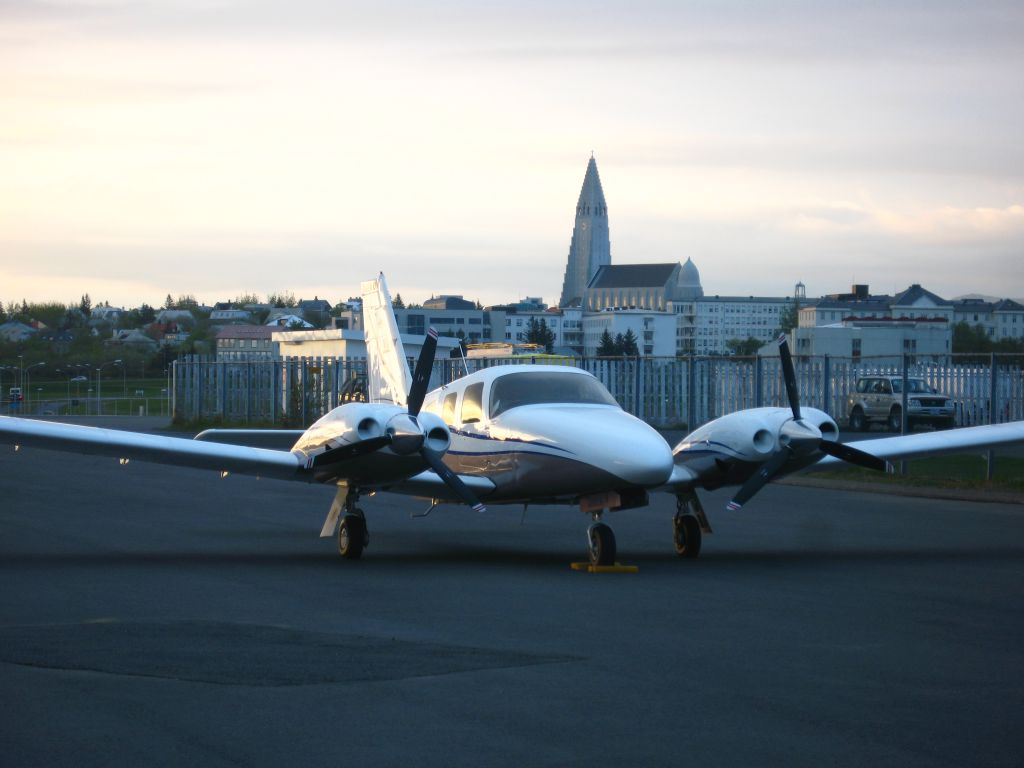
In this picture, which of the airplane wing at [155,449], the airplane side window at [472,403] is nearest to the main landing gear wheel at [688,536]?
the airplane side window at [472,403]

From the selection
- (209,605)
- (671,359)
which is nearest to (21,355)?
(671,359)

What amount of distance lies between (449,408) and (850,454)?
5106mm

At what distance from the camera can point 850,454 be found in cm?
1598

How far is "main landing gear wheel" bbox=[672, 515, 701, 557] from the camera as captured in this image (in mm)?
15578

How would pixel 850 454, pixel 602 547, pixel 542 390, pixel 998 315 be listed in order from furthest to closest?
pixel 998 315, pixel 850 454, pixel 542 390, pixel 602 547

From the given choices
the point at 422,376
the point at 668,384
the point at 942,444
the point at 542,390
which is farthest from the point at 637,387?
the point at 422,376

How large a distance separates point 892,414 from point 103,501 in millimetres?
25167

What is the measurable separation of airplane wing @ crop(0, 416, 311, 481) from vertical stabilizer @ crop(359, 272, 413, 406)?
17.5ft

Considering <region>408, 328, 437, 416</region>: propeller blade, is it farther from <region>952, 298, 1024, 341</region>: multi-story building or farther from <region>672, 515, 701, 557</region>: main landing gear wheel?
<region>952, 298, 1024, 341</region>: multi-story building

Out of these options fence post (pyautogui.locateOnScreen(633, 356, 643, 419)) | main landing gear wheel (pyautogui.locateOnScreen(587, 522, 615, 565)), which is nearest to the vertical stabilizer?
main landing gear wheel (pyautogui.locateOnScreen(587, 522, 615, 565))

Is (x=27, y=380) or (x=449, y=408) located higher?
(x=27, y=380)

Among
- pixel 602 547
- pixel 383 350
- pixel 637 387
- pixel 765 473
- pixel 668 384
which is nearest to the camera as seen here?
pixel 602 547

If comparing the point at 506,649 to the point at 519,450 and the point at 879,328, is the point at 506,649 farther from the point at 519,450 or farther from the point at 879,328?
the point at 879,328

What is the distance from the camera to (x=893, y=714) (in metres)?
7.43
